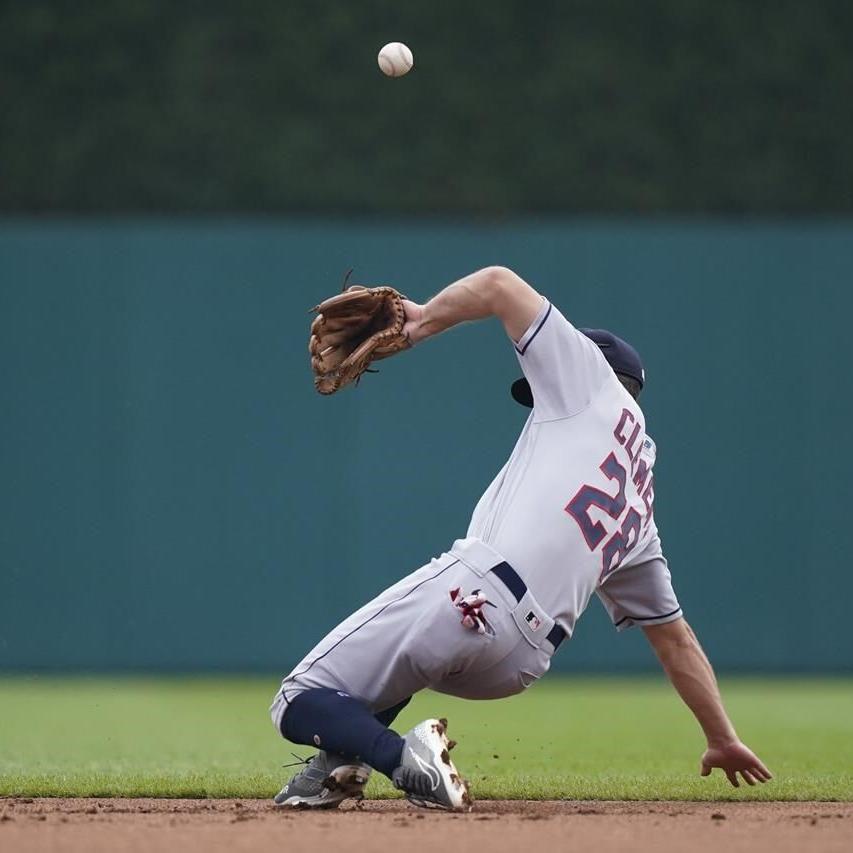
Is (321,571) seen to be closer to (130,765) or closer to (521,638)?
(130,765)

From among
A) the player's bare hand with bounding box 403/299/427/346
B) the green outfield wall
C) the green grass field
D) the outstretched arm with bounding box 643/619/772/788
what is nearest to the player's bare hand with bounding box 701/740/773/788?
the outstretched arm with bounding box 643/619/772/788

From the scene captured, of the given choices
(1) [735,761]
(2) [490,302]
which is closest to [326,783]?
(1) [735,761]

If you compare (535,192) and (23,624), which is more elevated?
(535,192)

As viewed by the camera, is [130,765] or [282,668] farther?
[282,668]

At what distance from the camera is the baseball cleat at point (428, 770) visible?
4043 millimetres

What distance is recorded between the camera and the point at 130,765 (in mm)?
5570

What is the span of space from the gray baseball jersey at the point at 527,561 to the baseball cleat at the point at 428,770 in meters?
0.17

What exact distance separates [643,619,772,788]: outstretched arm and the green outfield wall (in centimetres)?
510

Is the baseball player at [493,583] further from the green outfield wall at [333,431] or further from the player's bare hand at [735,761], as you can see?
the green outfield wall at [333,431]

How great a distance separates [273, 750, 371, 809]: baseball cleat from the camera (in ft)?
14.0

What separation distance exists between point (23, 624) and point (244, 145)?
359 centimetres

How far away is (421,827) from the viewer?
3840 mm

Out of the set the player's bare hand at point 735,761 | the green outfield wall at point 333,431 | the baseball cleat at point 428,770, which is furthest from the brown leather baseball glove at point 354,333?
the green outfield wall at point 333,431

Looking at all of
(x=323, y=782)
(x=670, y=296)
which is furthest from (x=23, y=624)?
(x=323, y=782)
